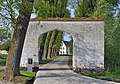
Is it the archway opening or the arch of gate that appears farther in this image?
the archway opening

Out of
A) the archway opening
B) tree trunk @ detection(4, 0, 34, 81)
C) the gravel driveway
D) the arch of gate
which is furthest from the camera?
the archway opening

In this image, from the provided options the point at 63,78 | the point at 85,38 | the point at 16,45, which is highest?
the point at 85,38

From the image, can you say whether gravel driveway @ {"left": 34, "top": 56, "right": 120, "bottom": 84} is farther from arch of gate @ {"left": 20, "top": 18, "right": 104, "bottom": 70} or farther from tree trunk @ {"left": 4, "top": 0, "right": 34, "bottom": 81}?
arch of gate @ {"left": 20, "top": 18, "right": 104, "bottom": 70}

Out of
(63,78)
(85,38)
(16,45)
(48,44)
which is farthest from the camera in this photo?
(48,44)

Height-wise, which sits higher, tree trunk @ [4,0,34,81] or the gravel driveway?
tree trunk @ [4,0,34,81]

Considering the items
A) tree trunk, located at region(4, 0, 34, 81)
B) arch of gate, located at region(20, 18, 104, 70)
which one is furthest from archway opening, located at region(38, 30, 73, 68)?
tree trunk, located at region(4, 0, 34, 81)

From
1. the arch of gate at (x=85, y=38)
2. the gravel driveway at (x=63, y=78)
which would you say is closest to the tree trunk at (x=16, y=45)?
the gravel driveway at (x=63, y=78)

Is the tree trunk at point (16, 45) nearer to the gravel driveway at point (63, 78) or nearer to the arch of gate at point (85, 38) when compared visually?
the gravel driveway at point (63, 78)

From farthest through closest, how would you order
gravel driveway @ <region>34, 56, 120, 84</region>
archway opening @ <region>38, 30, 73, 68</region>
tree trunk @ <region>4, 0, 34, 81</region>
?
archway opening @ <region>38, 30, 73, 68</region>
tree trunk @ <region>4, 0, 34, 81</region>
gravel driveway @ <region>34, 56, 120, 84</region>

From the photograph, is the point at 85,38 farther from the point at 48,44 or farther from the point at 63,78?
the point at 48,44

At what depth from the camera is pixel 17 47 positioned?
1577 cm

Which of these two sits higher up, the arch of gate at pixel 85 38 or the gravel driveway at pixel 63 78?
the arch of gate at pixel 85 38

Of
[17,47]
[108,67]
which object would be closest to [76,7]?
[108,67]

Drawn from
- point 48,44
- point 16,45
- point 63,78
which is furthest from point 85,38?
point 48,44
